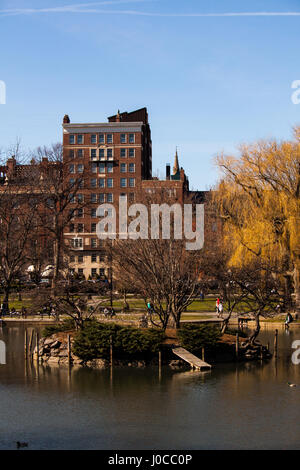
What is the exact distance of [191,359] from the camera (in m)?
34.8

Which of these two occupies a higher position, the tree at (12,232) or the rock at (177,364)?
the tree at (12,232)

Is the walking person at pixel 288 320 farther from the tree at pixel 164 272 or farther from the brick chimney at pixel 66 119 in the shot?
the brick chimney at pixel 66 119

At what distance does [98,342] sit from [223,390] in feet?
29.5

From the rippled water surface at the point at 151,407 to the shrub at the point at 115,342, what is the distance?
1.40 metres

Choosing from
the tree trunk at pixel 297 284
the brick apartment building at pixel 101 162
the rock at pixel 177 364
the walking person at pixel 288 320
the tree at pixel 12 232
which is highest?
the brick apartment building at pixel 101 162

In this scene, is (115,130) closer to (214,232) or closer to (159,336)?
(214,232)

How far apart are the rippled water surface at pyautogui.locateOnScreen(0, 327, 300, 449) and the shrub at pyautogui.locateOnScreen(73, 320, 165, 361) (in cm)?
140

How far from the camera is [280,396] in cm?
2797

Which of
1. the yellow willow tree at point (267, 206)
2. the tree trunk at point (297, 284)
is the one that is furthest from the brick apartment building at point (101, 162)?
the tree trunk at point (297, 284)

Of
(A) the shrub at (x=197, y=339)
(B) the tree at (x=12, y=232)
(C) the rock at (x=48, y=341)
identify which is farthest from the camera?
(B) the tree at (x=12, y=232)

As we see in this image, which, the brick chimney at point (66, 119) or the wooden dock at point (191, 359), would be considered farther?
the brick chimney at point (66, 119)

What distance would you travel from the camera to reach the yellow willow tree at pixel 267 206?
55.2 metres

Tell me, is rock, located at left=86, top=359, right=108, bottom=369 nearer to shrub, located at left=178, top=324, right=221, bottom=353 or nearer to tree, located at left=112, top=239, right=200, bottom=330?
shrub, located at left=178, top=324, right=221, bottom=353

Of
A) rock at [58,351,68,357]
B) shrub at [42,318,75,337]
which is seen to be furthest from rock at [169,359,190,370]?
shrub at [42,318,75,337]
